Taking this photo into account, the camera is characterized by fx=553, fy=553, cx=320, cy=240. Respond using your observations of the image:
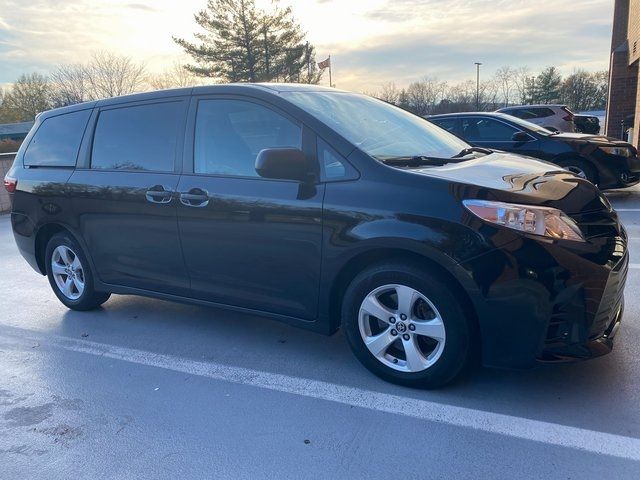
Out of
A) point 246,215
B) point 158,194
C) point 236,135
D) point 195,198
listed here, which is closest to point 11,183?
point 158,194

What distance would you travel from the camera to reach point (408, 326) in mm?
3168

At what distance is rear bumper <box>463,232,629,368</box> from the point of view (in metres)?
2.78

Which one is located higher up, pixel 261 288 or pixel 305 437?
pixel 261 288

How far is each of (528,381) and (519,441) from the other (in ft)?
2.13

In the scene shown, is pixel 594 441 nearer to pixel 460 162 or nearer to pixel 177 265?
pixel 460 162

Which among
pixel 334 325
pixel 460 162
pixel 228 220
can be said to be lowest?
pixel 334 325

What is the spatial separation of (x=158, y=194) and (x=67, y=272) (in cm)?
164

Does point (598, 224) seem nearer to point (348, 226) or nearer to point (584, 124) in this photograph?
point (348, 226)

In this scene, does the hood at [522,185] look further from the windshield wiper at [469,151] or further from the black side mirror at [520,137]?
the black side mirror at [520,137]

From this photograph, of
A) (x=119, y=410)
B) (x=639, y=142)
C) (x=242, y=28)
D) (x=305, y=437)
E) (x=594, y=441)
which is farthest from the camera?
(x=242, y=28)

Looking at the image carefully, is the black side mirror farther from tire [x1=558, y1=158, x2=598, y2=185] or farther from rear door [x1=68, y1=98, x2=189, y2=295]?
rear door [x1=68, y1=98, x2=189, y2=295]

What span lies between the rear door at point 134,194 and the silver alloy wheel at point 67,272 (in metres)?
0.38

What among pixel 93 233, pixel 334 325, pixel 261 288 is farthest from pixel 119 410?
pixel 93 233

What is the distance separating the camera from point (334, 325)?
3512mm
